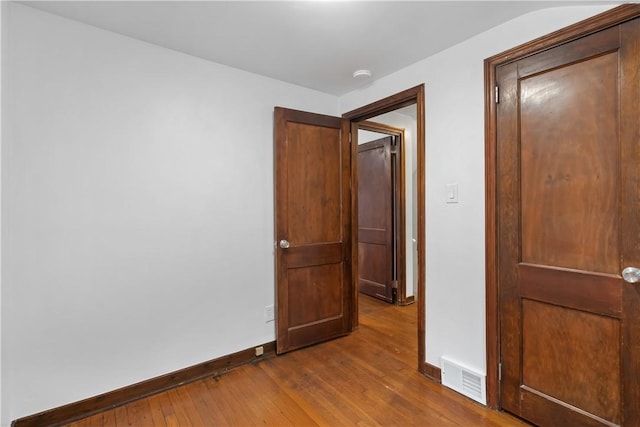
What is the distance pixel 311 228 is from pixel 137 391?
5.63ft

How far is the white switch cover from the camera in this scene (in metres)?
2.15

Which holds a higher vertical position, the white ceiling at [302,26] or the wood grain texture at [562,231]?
the white ceiling at [302,26]

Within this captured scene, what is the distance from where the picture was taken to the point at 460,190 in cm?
212

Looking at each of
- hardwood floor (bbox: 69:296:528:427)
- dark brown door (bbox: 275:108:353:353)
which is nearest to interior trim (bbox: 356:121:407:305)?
dark brown door (bbox: 275:108:353:353)

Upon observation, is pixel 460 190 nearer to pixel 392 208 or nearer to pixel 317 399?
pixel 317 399

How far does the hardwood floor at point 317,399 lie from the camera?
6.07 feet

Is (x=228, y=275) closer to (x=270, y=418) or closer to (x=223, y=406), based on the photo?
(x=223, y=406)

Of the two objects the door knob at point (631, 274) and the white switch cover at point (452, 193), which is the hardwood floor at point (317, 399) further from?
the white switch cover at point (452, 193)

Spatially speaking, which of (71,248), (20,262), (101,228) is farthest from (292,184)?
(20,262)

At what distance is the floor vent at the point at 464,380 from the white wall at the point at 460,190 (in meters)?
0.04

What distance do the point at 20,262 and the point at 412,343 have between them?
2899 millimetres

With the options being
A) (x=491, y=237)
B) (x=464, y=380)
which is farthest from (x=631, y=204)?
(x=464, y=380)

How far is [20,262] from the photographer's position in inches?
68.2

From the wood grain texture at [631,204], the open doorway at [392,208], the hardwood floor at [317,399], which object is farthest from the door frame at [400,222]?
the wood grain texture at [631,204]
